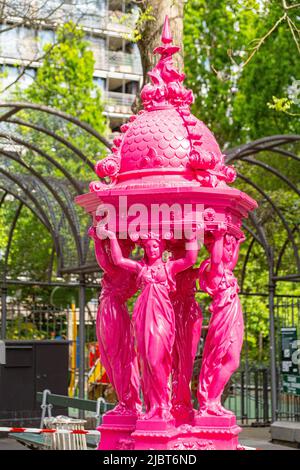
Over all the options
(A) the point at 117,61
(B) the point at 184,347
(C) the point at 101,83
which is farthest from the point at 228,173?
(A) the point at 117,61

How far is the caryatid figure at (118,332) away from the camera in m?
5.37

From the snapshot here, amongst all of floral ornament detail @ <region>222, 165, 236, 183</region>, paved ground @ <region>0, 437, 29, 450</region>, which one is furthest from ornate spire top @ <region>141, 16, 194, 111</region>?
→ paved ground @ <region>0, 437, 29, 450</region>

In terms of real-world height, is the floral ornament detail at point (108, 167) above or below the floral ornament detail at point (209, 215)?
above

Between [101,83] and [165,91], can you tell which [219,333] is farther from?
[101,83]

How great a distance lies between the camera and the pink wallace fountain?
5.01 metres

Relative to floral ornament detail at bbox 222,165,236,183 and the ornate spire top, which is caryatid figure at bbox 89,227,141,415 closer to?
floral ornament detail at bbox 222,165,236,183

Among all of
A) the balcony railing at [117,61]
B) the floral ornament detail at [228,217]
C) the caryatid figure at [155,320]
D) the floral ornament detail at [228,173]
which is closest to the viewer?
the caryatid figure at [155,320]

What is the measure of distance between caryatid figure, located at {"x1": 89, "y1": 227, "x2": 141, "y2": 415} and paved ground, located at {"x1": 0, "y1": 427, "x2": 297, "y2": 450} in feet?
22.8

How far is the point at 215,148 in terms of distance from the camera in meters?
5.62

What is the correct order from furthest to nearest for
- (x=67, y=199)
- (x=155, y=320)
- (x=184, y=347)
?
(x=67, y=199) < (x=184, y=347) < (x=155, y=320)

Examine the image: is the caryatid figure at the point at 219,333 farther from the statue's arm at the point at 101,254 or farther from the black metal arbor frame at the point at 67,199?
the black metal arbor frame at the point at 67,199

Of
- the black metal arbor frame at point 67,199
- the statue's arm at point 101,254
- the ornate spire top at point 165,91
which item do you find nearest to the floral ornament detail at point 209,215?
the statue's arm at point 101,254

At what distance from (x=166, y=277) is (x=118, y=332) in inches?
20.9

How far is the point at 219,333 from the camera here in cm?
515
